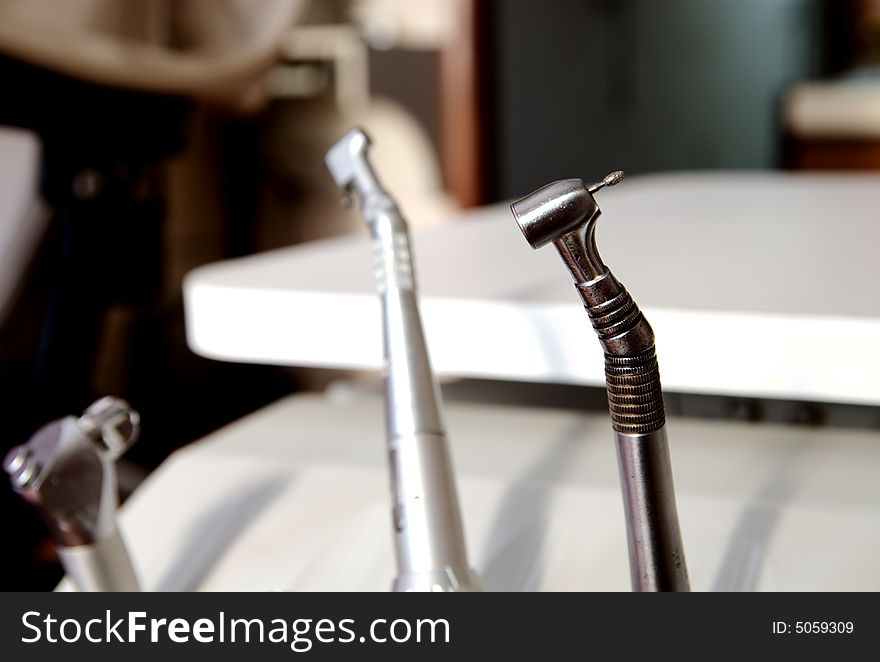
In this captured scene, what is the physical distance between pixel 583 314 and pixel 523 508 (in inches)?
3.8

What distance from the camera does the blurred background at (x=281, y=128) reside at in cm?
93

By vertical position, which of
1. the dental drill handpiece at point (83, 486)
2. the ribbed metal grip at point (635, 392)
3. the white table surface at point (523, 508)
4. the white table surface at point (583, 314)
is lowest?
the white table surface at point (523, 508)

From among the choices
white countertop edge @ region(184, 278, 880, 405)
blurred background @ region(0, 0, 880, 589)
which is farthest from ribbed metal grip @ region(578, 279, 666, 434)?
blurred background @ region(0, 0, 880, 589)

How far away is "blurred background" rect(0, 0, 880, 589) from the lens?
Result: 93 cm

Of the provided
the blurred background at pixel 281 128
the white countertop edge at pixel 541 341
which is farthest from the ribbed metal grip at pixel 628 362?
the blurred background at pixel 281 128

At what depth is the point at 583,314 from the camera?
1.22ft

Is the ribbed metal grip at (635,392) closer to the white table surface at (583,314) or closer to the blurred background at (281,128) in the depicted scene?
the white table surface at (583,314)

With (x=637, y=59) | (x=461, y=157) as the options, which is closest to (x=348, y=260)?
(x=461, y=157)

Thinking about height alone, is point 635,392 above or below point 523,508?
above

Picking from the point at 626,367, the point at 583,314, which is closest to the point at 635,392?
the point at 626,367

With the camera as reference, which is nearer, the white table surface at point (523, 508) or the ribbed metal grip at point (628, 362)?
the ribbed metal grip at point (628, 362)

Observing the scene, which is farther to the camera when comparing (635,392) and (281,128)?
(281,128)

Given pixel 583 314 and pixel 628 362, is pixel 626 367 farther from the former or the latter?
Answer: pixel 583 314

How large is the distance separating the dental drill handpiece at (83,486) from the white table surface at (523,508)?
80mm
